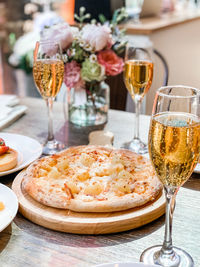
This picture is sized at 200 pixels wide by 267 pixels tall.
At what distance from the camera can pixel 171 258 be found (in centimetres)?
77

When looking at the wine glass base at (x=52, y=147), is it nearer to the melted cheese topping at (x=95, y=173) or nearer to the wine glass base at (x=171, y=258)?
the melted cheese topping at (x=95, y=173)

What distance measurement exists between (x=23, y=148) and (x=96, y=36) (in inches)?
19.9

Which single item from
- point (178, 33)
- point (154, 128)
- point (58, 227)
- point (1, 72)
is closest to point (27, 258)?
point (58, 227)

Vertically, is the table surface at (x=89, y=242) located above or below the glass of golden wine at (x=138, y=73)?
below

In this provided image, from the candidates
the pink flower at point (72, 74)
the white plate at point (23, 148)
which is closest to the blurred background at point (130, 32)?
the pink flower at point (72, 74)

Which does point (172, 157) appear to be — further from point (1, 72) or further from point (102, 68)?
point (1, 72)

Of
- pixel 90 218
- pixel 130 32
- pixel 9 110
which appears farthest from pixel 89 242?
pixel 130 32

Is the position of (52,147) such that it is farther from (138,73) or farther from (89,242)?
(89,242)

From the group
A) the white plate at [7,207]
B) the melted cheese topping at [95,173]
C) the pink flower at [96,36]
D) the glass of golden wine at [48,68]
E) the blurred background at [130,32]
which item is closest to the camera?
the white plate at [7,207]

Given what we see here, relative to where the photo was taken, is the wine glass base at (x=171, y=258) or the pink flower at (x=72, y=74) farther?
the pink flower at (x=72, y=74)

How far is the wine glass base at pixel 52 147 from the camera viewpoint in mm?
1312

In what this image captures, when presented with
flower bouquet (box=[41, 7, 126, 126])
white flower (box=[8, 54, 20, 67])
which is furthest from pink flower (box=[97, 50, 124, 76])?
white flower (box=[8, 54, 20, 67])

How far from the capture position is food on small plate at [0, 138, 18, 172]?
3.60 ft

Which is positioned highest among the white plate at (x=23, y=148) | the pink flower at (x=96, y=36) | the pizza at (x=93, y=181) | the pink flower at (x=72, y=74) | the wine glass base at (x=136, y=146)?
the pink flower at (x=96, y=36)
